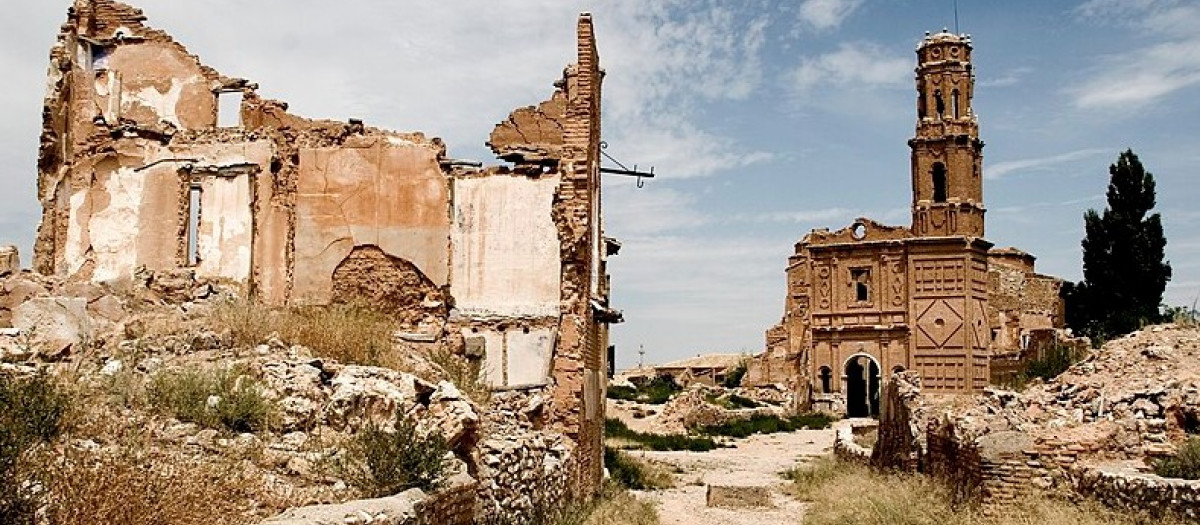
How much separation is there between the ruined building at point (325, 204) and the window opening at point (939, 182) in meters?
28.1

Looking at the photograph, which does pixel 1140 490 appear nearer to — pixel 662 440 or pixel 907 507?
pixel 907 507

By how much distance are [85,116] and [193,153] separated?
1.73 metres

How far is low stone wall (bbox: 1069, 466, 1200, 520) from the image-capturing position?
9.42m

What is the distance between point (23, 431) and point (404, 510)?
85.9 inches

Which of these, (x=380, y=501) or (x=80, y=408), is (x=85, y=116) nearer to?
(x=80, y=408)

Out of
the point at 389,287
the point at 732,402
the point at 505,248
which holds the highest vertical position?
the point at 505,248

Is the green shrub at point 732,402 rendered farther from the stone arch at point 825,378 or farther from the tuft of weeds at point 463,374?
the tuft of weeds at point 463,374

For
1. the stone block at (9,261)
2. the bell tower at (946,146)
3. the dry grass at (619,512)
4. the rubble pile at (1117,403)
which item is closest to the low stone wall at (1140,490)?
the rubble pile at (1117,403)

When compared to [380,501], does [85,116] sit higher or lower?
higher

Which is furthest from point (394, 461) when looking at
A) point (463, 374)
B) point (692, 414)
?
point (692, 414)

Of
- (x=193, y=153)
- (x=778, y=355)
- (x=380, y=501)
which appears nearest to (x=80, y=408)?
(x=380, y=501)

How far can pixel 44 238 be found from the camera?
1548cm

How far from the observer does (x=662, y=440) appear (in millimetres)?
28344

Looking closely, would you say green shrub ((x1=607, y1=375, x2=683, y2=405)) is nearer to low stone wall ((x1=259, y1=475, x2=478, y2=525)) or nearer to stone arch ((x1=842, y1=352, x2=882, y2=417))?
stone arch ((x1=842, y1=352, x2=882, y2=417))
